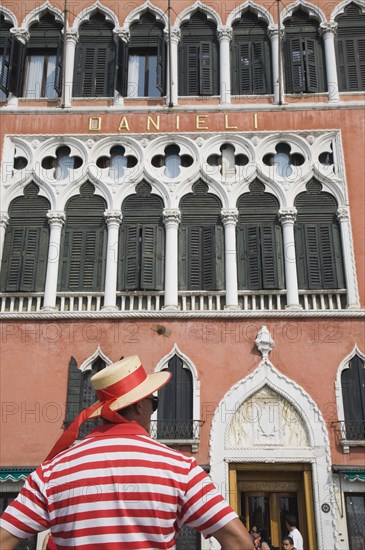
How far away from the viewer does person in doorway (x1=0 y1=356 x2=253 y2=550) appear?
2027 millimetres

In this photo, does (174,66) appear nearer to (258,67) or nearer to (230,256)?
(258,67)

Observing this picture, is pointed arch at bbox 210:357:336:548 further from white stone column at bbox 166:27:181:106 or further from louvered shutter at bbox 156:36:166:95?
louvered shutter at bbox 156:36:166:95

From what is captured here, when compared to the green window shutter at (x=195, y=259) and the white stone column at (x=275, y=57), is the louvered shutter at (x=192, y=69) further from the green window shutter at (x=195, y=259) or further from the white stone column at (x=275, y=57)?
the green window shutter at (x=195, y=259)

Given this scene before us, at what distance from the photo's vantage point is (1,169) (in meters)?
12.7

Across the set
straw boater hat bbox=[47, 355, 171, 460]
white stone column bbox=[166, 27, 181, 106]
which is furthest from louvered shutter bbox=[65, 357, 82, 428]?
straw boater hat bbox=[47, 355, 171, 460]

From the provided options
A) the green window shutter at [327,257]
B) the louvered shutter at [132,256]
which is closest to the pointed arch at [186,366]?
the louvered shutter at [132,256]

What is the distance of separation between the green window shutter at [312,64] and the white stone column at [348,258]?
291 cm

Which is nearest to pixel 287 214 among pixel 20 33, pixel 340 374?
pixel 340 374

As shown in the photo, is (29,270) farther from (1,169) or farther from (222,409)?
(222,409)

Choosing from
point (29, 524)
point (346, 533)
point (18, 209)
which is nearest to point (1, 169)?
point (18, 209)

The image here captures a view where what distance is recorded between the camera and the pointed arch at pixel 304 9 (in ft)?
45.0

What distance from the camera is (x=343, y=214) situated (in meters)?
12.1

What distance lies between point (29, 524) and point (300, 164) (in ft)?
37.6

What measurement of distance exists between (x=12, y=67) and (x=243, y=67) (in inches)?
194
